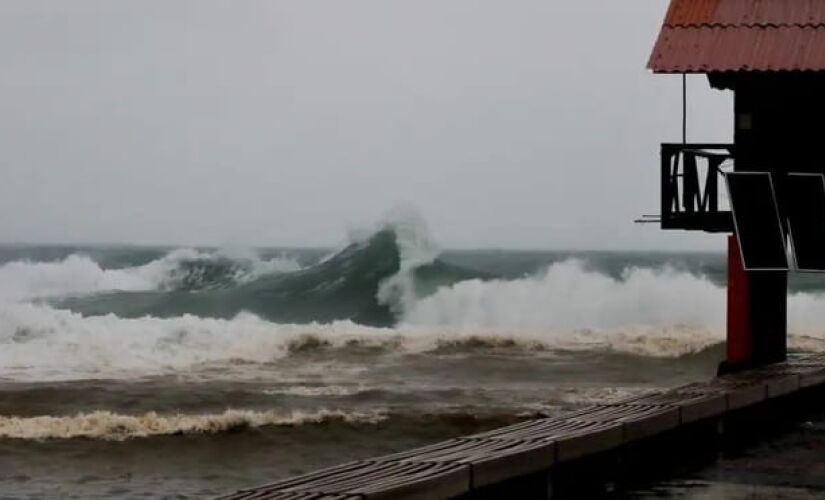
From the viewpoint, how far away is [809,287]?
233 feet

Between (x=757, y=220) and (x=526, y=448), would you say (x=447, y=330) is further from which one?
(x=526, y=448)

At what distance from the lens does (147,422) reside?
82.4 feet

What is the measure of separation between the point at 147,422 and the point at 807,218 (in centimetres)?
1367

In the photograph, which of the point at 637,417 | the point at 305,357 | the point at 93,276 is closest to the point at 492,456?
the point at 637,417

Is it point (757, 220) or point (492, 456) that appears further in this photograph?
point (757, 220)

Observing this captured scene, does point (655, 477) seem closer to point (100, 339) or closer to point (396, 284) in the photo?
point (100, 339)

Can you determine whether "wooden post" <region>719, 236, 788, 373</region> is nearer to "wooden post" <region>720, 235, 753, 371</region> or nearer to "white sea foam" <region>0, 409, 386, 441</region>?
"wooden post" <region>720, 235, 753, 371</region>

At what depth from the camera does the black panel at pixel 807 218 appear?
1393cm

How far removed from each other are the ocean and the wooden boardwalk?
7.40 m

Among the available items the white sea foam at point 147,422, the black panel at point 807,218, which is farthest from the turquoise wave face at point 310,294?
the black panel at point 807,218

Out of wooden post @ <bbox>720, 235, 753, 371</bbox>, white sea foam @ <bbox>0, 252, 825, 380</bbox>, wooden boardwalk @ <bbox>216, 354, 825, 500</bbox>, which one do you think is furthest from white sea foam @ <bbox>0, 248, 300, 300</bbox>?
wooden boardwalk @ <bbox>216, 354, 825, 500</bbox>

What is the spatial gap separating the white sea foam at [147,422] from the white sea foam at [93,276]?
49422mm

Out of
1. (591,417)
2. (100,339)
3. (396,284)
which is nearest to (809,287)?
(396,284)

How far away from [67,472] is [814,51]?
10706 millimetres
